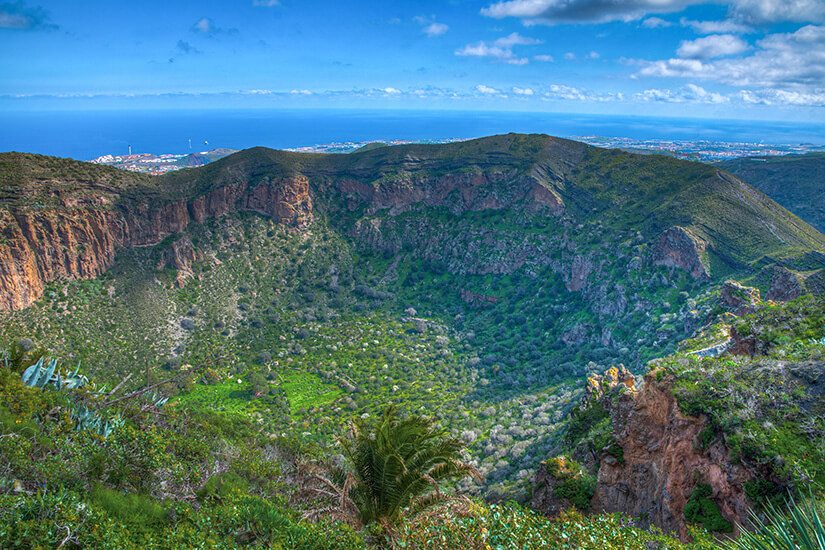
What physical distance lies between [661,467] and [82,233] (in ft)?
167

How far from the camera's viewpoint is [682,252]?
4088 cm

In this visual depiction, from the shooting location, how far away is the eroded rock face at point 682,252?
131 ft

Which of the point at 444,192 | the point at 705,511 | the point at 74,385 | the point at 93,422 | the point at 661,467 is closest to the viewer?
the point at 93,422

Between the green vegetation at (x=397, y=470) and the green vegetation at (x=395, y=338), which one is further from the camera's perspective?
the green vegetation at (x=397, y=470)

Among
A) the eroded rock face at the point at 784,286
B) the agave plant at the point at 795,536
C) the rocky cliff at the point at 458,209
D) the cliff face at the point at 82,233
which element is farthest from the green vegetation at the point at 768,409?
the cliff face at the point at 82,233

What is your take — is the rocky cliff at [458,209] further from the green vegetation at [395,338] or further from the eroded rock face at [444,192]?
the green vegetation at [395,338]

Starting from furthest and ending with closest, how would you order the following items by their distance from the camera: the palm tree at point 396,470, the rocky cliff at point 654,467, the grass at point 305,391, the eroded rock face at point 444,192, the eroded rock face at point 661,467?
the eroded rock face at point 444,192
the grass at point 305,391
the rocky cliff at point 654,467
the eroded rock face at point 661,467
the palm tree at point 396,470

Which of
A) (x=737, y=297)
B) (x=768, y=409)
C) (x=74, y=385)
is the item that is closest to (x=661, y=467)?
(x=768, y=409)

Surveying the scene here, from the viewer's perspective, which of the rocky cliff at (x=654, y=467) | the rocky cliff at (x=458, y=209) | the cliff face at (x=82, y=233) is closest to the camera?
the rocky cliff at (x=654, y=467)

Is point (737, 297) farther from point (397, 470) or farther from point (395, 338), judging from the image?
point (395, 338)

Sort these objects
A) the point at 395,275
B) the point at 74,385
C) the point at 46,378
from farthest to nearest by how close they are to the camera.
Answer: the point at 395,275, the point at 74,385, the point at 46,378

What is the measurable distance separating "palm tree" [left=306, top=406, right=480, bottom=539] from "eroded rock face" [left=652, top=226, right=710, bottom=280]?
41.5 metres

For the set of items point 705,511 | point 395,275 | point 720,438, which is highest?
point 720,438

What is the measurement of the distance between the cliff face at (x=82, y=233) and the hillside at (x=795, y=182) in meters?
86.0
